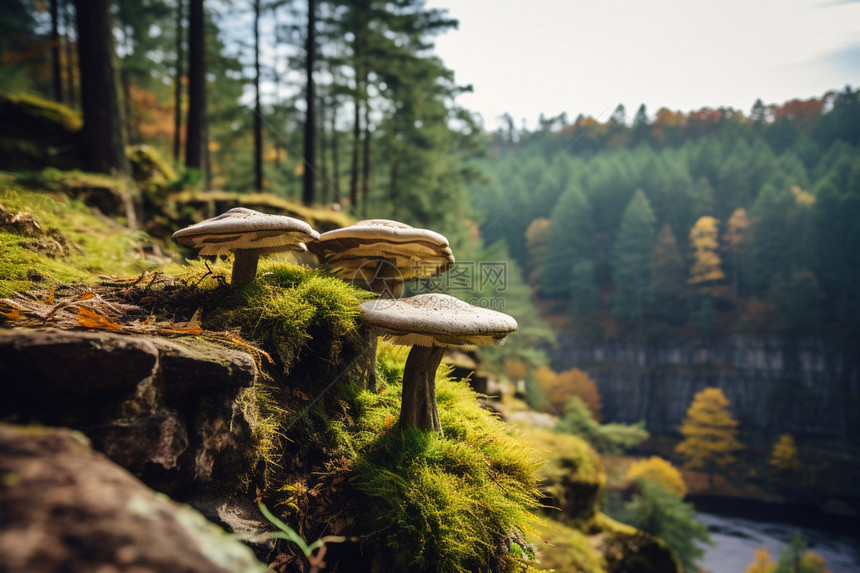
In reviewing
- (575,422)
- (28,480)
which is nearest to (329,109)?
(575,422)

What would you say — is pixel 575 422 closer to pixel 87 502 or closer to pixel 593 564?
pixel 593 564

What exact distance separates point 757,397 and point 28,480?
142 ft

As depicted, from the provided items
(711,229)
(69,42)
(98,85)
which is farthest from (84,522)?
(711,229)

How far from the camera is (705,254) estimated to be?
40344mm

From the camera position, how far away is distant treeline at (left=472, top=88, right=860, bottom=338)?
35.5m

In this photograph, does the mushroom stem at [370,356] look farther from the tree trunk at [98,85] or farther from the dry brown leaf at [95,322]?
the tree trunk at [98,85]

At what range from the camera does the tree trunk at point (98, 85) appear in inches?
258

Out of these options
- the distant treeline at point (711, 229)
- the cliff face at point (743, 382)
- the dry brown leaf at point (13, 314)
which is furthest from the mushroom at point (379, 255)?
the cliff face at point (743, 382)

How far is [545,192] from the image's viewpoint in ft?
169

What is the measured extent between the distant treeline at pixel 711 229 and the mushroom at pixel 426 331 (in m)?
28.1

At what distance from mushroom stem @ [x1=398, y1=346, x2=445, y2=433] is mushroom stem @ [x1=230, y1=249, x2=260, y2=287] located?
1.36 m

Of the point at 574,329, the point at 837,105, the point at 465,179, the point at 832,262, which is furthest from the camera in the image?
the point at 837,105

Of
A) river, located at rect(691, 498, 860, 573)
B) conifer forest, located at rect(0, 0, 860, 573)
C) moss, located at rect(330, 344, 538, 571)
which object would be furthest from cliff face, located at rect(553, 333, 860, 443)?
moss, located at rect(330, 344, 538, 571)

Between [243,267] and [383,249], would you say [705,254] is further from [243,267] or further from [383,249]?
[243,267]
